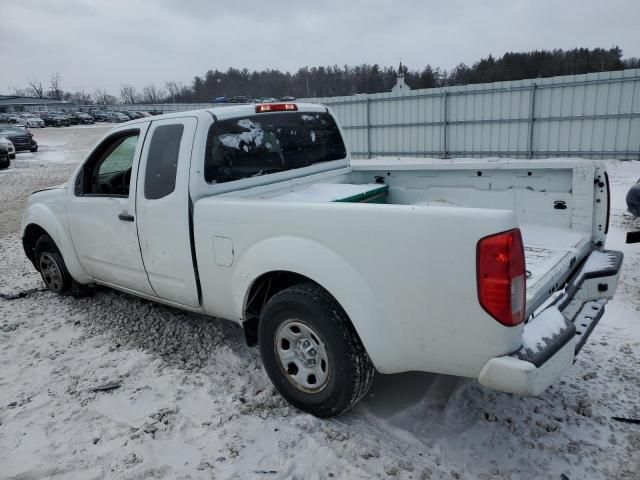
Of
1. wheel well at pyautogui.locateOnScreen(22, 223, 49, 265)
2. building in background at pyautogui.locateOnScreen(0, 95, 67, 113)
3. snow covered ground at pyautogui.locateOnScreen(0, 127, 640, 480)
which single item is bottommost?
snow covered ground at pyautogui.locateOnScreen(0, 127, 640, 480)

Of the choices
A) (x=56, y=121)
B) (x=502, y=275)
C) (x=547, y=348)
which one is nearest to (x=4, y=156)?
(x=502, y=275)

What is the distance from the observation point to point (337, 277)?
2.57 metres

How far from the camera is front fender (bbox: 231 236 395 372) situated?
2484 millimetres

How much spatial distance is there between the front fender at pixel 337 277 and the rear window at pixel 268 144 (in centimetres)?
92

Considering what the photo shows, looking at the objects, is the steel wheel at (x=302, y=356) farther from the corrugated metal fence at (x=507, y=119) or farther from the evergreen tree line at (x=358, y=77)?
the evergreen tree line at (x=358, y=77)

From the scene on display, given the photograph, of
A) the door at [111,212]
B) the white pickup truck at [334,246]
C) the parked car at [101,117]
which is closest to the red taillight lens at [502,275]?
the white pickup truck at [334,246]

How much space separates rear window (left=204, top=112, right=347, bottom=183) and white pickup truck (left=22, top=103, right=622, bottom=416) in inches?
0.6

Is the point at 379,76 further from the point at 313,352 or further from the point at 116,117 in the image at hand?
the point at 313,352

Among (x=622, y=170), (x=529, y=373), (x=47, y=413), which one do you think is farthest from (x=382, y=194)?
(x=622, y=170)

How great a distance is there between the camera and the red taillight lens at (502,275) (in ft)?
6.97

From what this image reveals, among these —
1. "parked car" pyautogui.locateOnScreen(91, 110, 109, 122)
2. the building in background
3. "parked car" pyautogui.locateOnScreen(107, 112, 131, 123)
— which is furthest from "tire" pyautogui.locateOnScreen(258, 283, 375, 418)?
the building in background

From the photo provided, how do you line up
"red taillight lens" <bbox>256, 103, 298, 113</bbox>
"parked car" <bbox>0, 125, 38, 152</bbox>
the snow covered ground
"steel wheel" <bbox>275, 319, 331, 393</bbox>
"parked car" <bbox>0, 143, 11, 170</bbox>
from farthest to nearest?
"parked car" <bbox>0, 125, 38, 152</bbox> → "parked car" <bbox>0, 143, 11, 170</bbox> → "red taillight lens" <bbox>256, 103, 298, 113</bbox> → "steel wheel" <bbox>275, 319, 331, 393</bbox> → the snow covered ground

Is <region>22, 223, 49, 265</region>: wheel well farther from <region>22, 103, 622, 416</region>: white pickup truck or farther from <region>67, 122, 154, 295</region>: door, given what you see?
<region>67, 122, 154, 295</region>: door

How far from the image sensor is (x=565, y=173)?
347 centimetres
